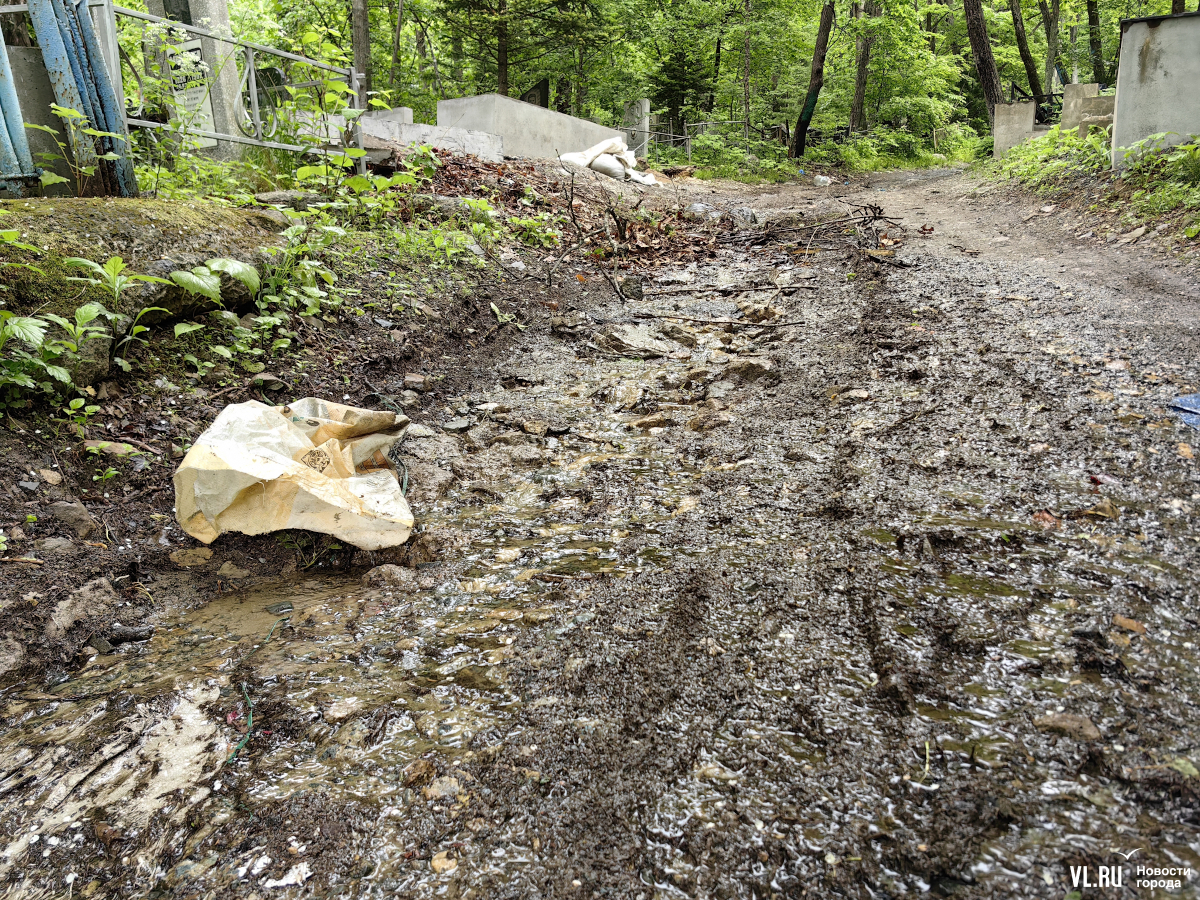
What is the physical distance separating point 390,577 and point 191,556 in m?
0.74

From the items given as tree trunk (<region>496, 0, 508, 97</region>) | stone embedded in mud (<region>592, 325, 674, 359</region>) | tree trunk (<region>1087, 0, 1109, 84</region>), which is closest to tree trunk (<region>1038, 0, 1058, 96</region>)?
tree trunk (<region>1087, 0, 1109, 84</region>)

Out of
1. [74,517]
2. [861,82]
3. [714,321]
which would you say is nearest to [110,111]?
[74,517]

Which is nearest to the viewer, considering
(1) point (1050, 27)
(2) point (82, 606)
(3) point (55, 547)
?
(2) point (82, 606)

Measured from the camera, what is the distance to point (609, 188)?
10352 mm

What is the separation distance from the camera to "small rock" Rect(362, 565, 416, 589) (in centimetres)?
225

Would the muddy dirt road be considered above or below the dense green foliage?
below

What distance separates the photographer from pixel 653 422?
140 inches

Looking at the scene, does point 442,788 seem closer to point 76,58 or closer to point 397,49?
point 76,58

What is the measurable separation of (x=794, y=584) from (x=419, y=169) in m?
6.51

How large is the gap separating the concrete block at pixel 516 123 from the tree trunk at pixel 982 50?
7922 mm

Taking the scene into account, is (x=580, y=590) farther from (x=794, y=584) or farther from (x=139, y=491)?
(x=139, y=491)

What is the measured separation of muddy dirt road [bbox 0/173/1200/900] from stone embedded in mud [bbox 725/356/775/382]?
77cm

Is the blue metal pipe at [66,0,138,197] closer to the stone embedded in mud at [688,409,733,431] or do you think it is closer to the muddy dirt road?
the muddy dirt road

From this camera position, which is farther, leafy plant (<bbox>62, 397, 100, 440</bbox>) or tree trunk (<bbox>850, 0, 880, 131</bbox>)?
tree trunk (<bbox>850, 0, 880, 131</bbox>)
